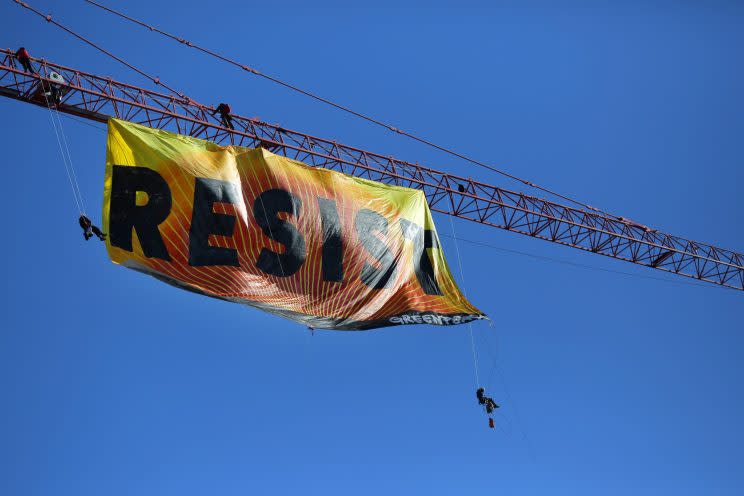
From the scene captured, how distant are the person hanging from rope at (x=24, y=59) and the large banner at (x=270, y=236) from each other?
13.1m

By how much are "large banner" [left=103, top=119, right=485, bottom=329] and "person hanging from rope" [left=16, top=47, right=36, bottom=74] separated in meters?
13.1

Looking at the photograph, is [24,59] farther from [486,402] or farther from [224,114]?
[486,402]

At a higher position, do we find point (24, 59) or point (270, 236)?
point (24, 59)

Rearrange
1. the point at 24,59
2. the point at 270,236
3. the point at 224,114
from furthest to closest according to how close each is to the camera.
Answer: the point at 224,114
the point at 24,59
the point at 270,236

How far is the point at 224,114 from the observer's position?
4641 cm

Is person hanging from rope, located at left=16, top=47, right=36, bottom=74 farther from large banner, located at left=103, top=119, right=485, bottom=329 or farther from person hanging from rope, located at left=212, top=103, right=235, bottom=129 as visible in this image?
large banner, located at left=103, top=119, right=485, bottom=329

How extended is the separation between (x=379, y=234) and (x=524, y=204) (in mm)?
26089

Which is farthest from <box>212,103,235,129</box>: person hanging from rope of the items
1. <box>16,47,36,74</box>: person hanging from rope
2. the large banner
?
the large banner

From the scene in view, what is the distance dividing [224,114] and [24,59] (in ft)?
29.6

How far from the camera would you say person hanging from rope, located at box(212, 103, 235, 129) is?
46.2 m

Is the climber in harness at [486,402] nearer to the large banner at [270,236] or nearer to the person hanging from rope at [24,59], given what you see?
the large banner at [270,236]

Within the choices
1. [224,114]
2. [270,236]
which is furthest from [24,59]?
[270,236]

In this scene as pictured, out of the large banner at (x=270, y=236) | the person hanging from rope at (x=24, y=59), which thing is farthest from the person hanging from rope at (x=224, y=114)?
the large banner at (x=270, y=236)

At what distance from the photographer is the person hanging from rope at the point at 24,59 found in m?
41.9
